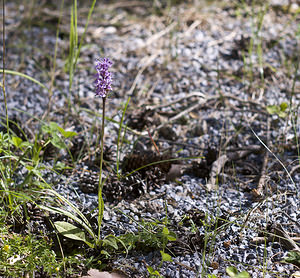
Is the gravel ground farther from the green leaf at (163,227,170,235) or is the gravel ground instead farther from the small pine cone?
the green leaf at (163,227,170,235)

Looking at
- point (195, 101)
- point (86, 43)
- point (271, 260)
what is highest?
point (86, 43)

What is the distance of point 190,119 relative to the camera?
3258mm

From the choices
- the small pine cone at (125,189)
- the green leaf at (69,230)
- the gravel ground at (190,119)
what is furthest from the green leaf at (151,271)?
the small pine cone at (125,189)

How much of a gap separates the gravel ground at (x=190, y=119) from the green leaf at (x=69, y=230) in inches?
8.8

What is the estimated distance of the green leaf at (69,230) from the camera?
192 cm

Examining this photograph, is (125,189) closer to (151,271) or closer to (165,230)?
(165,230)

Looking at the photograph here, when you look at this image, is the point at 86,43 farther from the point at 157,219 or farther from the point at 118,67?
the point at 157,219

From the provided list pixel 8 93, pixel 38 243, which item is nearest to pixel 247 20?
pixel 8 93

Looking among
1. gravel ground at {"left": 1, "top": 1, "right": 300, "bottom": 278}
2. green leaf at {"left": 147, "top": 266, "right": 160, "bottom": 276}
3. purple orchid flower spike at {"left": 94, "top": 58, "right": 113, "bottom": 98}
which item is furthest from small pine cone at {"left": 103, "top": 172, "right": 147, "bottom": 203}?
purple orchid flower spike at {"left": 94, "top": 58, "right": 113, "bottom": 98}

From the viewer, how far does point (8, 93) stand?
11.3ft

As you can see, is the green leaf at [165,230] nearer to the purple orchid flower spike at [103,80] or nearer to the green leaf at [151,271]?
the green leaf at [151,271]

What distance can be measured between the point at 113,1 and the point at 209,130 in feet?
8.83

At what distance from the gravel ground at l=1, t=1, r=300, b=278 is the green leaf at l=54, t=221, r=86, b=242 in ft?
0.73

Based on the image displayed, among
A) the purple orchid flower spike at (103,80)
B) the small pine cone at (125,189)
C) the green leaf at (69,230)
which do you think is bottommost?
the small pine cone at (125,189)
